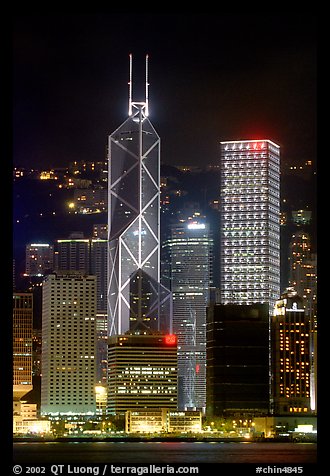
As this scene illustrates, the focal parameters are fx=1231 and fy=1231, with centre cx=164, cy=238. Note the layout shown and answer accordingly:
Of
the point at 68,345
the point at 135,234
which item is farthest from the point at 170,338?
the point at 135,234

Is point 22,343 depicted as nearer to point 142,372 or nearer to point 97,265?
point 97,265

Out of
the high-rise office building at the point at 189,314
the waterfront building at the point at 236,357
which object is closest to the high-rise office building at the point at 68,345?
the high-rise office building at the point at 189,314

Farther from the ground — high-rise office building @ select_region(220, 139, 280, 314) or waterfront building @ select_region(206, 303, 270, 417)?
high-rise office building @ select_region(220, 139, 280, 314)

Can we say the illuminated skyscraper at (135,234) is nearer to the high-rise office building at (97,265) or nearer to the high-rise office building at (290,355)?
the high-rise office building at (97,265)

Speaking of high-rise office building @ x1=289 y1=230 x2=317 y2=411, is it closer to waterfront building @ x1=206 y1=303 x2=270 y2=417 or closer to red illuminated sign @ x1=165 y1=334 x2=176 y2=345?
waterfront building @ x1=206 y1=303 x2=270 y2=417

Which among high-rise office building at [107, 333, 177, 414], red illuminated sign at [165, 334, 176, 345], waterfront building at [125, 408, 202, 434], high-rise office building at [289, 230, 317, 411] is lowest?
waterfront building at [125, 408, 202, 434]

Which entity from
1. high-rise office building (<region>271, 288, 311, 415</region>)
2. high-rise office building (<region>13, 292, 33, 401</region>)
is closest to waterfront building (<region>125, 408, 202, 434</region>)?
high-rise office building (<region>13, 292, 33, 401</region>)

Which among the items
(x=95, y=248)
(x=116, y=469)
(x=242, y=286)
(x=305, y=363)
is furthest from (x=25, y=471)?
(x=242, y=286)
